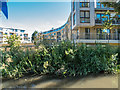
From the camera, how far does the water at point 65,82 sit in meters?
2.80

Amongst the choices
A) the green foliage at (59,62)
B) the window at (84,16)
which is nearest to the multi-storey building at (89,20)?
the window at (84,16)

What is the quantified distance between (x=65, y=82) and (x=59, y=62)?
2.70ft

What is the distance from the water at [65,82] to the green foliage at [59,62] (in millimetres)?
224

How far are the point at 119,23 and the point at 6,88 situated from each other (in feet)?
57.4

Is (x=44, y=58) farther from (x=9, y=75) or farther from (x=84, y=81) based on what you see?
(x=84, y=81)

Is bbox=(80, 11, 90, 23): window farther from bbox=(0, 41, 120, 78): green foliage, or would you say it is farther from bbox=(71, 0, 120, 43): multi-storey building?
bbox=(0, 41, 120, 78): green foliage

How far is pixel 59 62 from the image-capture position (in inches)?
135

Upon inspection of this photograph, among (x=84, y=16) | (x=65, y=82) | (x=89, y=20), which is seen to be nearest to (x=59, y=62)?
(x=65, y=82)

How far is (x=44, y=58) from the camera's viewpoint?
11.3ft

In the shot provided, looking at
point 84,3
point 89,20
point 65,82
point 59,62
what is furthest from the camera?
point 84,3

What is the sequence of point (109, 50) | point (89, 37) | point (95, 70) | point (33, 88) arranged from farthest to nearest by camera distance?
1. point (89, 37)
2. point (109, 50)
3. point (95, 70)
4. point (33, 88)

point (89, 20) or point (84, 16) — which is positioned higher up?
point (84, 16)

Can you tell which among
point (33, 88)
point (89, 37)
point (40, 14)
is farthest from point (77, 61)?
point (89, 37)

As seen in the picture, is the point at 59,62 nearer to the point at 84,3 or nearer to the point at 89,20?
the point at 89,20
